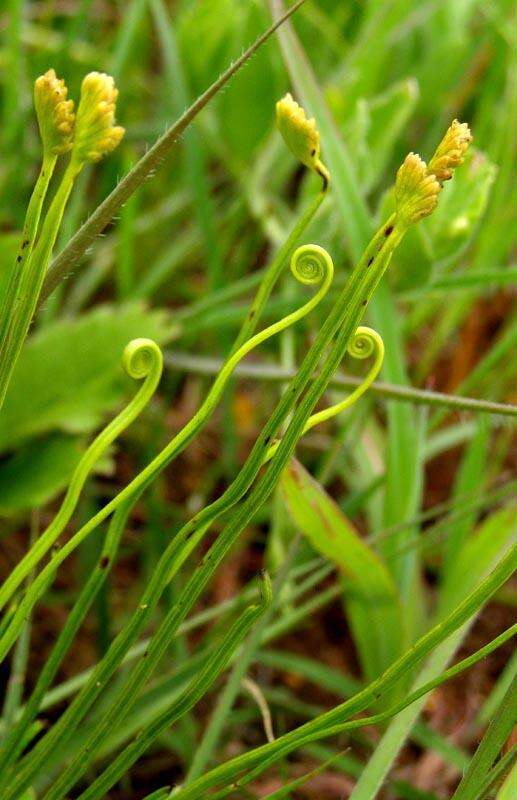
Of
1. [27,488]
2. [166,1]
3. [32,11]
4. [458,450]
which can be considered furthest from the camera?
[166,1]

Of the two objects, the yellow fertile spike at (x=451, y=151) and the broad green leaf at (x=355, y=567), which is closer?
the yellow fertile spike at (x=451, y=151)

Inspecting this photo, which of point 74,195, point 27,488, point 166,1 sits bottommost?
point 27,488

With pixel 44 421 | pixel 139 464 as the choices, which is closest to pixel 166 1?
pixel 139 464

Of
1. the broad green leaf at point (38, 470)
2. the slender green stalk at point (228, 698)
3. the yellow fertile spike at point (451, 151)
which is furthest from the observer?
the broad green leaf at point (38, 470)

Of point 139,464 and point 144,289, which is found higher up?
point 144,289

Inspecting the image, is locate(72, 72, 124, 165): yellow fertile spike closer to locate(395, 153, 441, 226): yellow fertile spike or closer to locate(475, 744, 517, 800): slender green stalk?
locate(395, 153, 441, 226): yellow fertile spike

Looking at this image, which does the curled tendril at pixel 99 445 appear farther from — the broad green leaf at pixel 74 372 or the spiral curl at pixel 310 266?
the broad green leaf at pixel 74 372

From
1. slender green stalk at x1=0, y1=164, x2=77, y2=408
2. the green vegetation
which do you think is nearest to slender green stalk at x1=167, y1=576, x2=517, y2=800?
the green vegetation

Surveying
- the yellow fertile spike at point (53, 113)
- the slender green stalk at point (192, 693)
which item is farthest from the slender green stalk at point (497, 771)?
the yellow fertile spike at point (53, 113)

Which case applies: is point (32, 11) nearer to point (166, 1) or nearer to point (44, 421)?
point (166, 1)
